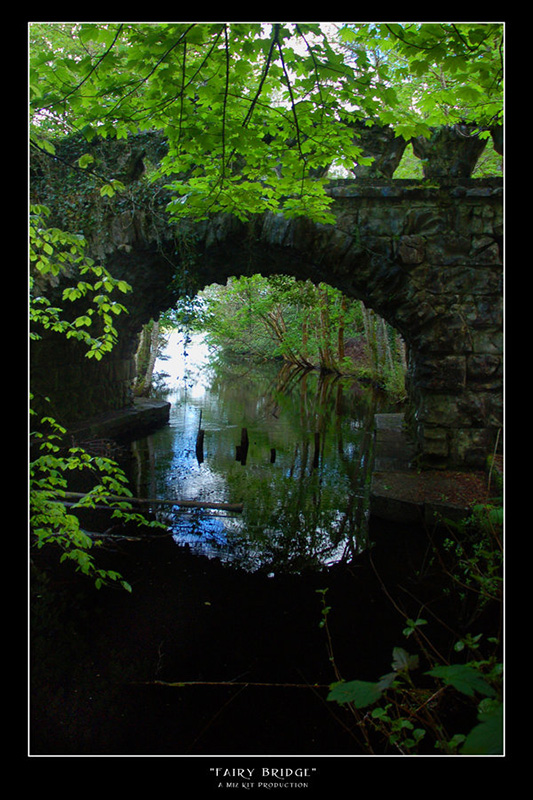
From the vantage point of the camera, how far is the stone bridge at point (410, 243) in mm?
5992

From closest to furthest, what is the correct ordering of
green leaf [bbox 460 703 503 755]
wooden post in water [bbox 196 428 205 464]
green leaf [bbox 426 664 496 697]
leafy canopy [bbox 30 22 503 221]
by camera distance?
green leaf [bbox 460 703 503 755]
green leaf [bbox 426 664 496 697]
leafy canopy [bbox 30 22 503 221]
wooden post in water [bbox 196 428 205 464]

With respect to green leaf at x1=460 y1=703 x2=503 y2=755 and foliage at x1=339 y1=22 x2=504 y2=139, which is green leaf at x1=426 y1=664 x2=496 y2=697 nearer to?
green leaf at x1=460 y1=703 x2=503 y2=755

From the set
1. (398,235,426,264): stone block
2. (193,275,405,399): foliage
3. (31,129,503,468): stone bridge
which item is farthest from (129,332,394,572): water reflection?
(398,235,426,264): stone block

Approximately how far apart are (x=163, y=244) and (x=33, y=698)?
626 centimetres

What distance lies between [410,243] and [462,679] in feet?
19.1

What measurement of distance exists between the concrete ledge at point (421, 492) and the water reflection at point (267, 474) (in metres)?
0.60

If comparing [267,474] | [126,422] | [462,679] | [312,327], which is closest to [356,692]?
[462,679]

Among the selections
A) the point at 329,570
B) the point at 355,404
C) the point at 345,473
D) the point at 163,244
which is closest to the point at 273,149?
the point at 163,244

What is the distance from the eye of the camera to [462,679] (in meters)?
1.39

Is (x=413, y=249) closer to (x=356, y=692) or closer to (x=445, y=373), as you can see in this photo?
(x=445, y=373)

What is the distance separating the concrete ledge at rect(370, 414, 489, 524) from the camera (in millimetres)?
4965

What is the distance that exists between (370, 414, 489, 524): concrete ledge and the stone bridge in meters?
0.34

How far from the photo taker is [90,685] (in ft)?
9.71
